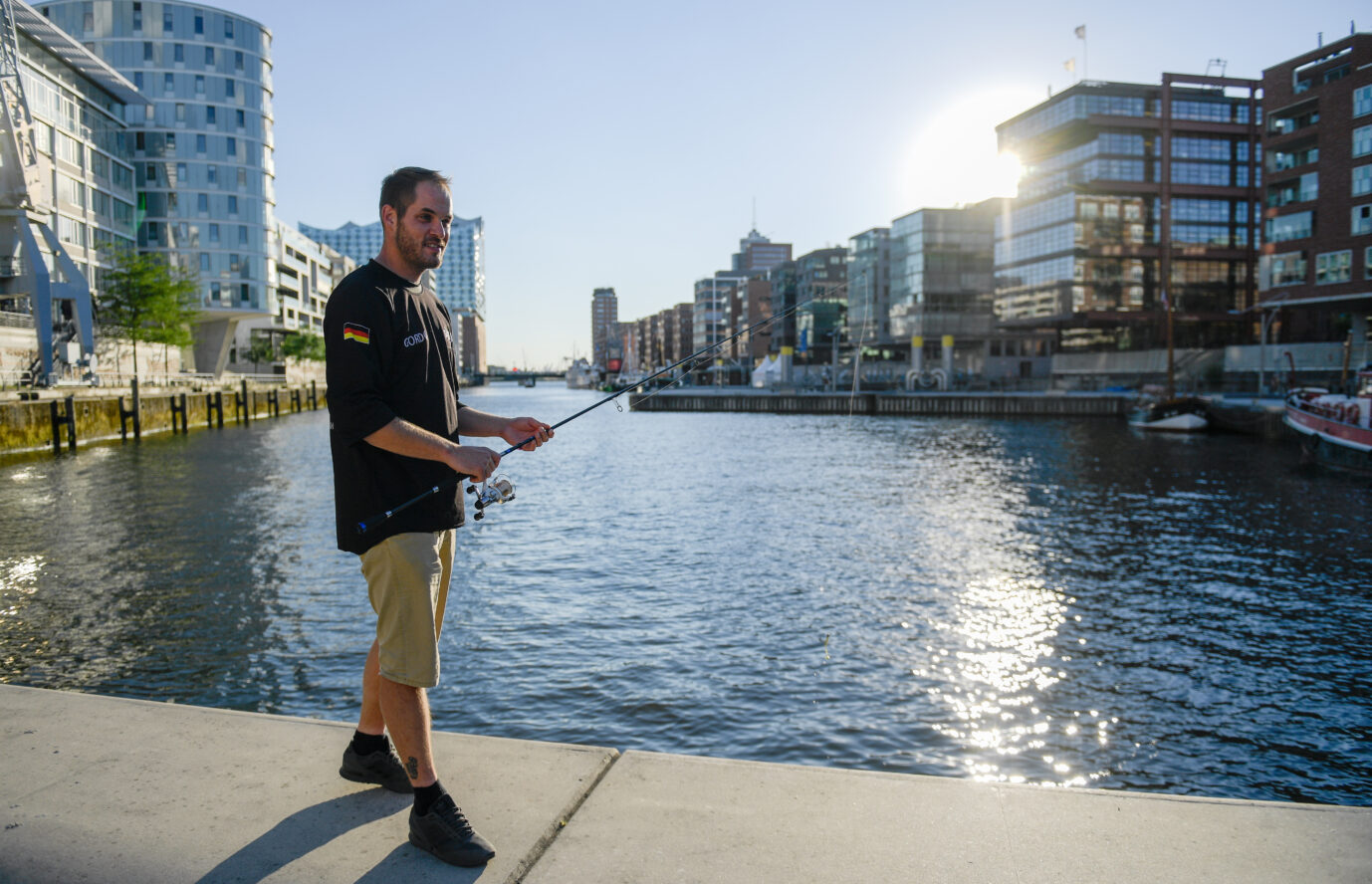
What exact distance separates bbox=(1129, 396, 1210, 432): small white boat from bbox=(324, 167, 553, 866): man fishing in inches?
2150

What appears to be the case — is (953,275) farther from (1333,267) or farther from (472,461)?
(472,461)

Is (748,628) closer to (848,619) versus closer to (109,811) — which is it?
(848,619)

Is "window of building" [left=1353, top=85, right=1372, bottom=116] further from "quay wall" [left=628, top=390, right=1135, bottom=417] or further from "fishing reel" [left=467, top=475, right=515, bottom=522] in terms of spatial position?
"fishing reel" [left=467, top=475, right=515, bottom=522]

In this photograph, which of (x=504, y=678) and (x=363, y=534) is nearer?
(x=363, y=534)

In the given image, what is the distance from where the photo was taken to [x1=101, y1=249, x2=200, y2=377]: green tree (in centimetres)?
5441

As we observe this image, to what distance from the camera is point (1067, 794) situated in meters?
3.71

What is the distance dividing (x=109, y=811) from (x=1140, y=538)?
18.0 metres

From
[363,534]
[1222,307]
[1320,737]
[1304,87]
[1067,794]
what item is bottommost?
[1320,737]

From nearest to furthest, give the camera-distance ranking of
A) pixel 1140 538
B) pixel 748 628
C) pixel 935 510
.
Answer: pixel 748 628 < pixel 1140 538 < pixel 935 510

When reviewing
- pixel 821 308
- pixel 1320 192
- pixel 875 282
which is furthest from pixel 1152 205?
pixel 821 308

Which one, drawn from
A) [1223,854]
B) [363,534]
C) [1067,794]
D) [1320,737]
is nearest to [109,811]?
[363,534]

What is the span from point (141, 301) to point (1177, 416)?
61.4 meters

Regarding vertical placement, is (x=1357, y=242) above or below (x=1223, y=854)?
above

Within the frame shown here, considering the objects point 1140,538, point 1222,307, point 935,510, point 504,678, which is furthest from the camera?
point 1222,307
